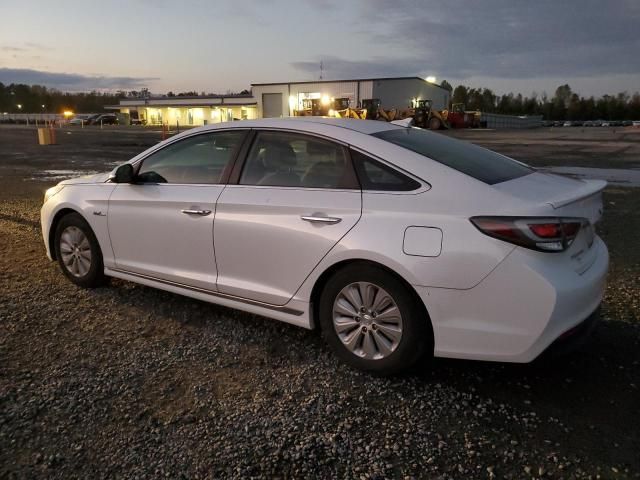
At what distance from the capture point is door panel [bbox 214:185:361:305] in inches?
131

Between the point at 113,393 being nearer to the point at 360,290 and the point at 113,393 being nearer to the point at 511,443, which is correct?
the point at 360,290

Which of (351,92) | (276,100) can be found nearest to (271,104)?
(276,100)

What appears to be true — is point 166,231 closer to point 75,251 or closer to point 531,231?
point 75,251

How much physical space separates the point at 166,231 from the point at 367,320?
5.90 feet

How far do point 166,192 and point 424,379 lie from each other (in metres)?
2.39

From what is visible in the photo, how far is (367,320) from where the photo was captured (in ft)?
10.8

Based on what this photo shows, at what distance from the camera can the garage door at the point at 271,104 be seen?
72.1 metres

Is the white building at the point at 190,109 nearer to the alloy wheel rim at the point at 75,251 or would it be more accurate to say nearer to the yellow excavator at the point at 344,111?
the yellow excavator at the point at 344,111

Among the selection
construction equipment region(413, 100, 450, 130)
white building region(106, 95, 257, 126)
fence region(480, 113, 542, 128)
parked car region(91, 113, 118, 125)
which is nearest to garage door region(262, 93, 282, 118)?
white building region(106, 95, 257, 126)

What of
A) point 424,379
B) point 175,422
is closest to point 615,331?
point 424,379

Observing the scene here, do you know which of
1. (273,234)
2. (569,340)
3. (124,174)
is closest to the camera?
(569,340)

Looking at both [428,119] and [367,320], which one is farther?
[428,119]

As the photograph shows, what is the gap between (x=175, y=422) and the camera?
9.52ft

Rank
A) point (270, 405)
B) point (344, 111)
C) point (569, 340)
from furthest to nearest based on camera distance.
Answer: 1. point (344, 111)
2. point (270, 405)
3. point (569, 340)
